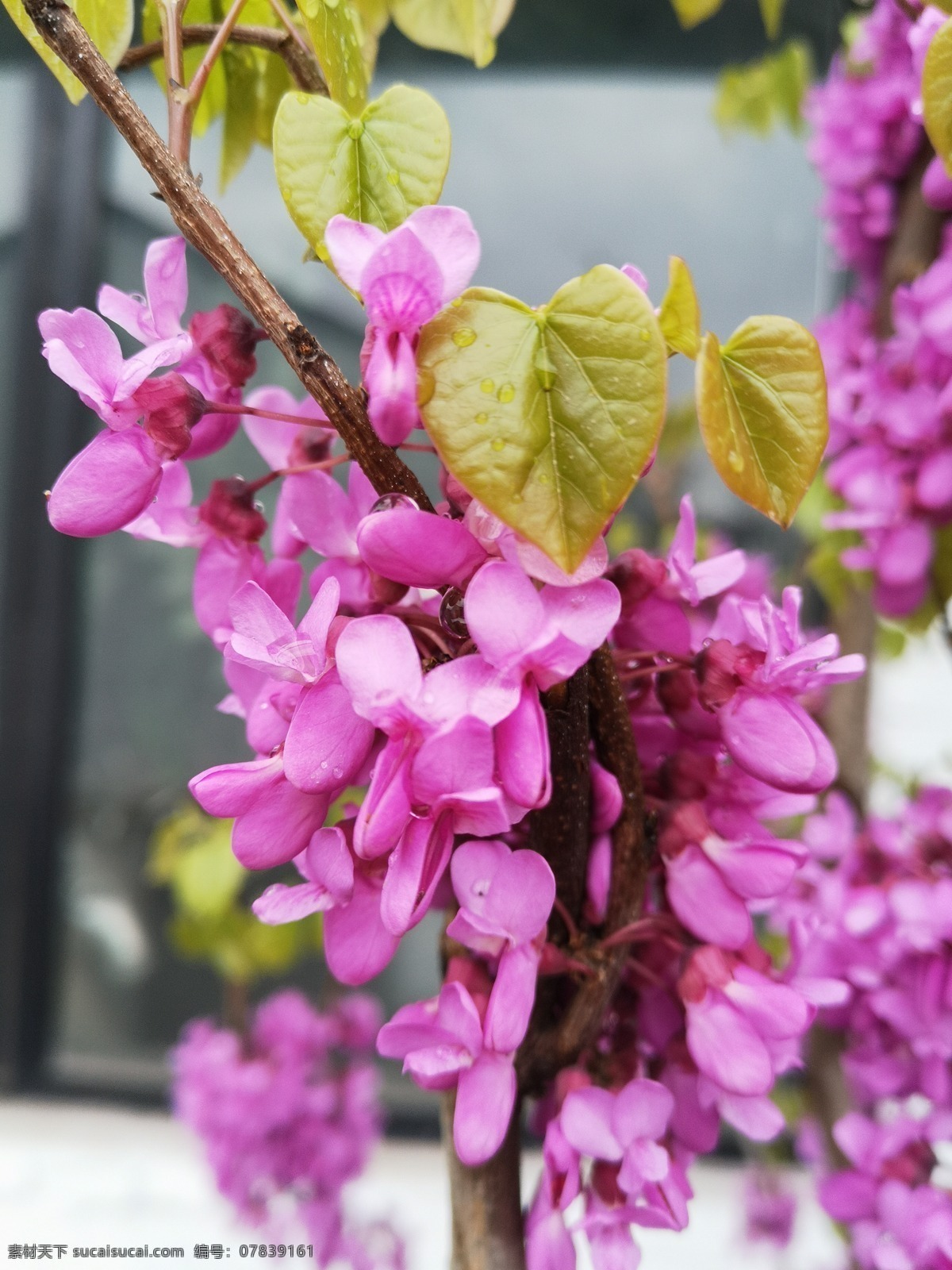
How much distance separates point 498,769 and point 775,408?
0.10m

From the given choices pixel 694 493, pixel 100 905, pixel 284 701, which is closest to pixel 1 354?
pixel 100 905

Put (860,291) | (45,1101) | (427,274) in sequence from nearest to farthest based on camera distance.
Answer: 1. (427,274)
2. (860,291)
3. (45,1101)

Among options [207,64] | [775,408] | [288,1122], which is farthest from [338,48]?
[288,1122]

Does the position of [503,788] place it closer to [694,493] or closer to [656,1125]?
[656,1125]

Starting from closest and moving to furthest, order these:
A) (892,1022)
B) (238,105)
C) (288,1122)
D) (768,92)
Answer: (238,105)
(892,1022)
(288,1122)
(768,92)

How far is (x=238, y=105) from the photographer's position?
0.31 metres

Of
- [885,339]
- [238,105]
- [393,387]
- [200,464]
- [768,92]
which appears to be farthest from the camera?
[200,464]

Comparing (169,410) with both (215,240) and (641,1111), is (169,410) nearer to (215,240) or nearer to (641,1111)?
(215,240)

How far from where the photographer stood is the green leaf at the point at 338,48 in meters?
0.21

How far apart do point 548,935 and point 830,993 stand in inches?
3.1

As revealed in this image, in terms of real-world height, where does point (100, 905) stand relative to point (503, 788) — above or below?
below

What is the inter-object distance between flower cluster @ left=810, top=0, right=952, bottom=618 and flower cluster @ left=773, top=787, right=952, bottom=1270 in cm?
16

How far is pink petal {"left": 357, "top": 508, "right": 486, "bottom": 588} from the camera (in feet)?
0.57

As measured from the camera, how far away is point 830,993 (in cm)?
25
